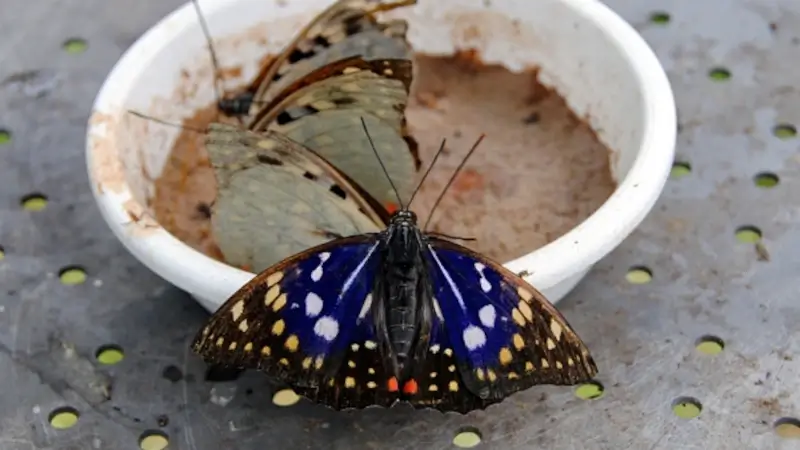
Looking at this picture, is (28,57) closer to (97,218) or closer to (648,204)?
(97,218)

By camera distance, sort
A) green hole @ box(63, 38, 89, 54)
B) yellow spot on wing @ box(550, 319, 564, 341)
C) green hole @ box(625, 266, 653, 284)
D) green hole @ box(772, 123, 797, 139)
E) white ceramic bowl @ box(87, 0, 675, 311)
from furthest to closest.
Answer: green hole @ box(63, 38, 89, 54)
green hole @ box(772, 123, 797, 139)
green hole @ box(625, 266, 653, 284)
white ceramic bowl @ box(87, 0, 675, 311)
yellow spot on wing @ box(550, 319, 564, 341)

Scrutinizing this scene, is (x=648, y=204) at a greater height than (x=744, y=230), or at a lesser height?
greater

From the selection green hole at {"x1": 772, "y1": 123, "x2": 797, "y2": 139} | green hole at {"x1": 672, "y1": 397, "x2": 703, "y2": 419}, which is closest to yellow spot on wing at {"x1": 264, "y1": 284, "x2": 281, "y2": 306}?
green hole at {"x1": 672, "y1": 397, "x2": 703, "y2": 419}

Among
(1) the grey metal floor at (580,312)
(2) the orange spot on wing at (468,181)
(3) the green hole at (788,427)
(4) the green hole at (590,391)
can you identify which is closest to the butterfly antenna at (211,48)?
(1) the grey metal floor at (580,312)

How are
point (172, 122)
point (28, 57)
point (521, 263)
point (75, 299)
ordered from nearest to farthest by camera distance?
point (521, 263) < point (75, 299) < point (172, 122) < point (28, 57)

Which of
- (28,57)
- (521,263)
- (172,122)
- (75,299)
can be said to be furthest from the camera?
(28,57)

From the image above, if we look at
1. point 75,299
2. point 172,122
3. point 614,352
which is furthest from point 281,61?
point 614,352

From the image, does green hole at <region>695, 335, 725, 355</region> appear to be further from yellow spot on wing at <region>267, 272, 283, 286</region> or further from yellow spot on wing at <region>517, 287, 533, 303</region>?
yellow spot on wing at <region>267, 272, 283, 286</region>
